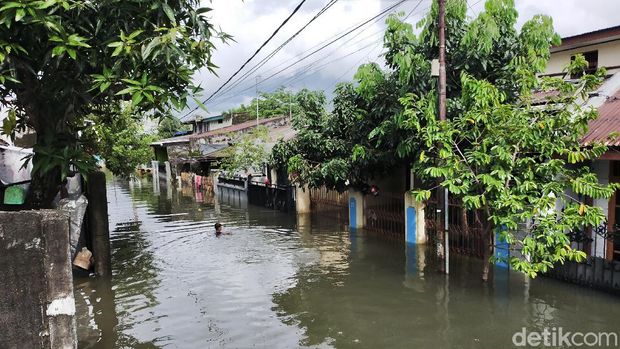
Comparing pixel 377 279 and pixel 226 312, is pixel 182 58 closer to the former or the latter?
pixel 226 312

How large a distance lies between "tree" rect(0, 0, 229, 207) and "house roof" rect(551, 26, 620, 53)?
12.1 m

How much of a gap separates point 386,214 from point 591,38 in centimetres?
790

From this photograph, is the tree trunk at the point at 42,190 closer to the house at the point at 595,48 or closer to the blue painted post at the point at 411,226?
the blue painted post at the point at 411,226

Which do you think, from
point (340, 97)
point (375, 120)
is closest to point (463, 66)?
point (375, 120)

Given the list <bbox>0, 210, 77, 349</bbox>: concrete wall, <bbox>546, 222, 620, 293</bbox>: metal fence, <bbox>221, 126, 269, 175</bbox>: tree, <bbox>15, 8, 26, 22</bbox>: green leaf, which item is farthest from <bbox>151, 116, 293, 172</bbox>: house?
<bbox>15, 8, 26, 22</bbox>: green leaf

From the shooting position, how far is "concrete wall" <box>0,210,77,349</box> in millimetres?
4453

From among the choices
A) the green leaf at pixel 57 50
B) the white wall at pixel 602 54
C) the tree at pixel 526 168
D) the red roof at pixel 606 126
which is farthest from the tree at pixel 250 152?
the green leaf at pixel 57 50

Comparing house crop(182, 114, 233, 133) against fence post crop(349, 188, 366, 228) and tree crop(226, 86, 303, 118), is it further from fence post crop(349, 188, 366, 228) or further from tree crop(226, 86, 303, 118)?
fence post crop(349, 188, 366, 228)

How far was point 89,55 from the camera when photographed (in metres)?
5.37

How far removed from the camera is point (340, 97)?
14219mm

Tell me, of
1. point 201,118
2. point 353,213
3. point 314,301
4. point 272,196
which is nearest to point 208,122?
point 201,118

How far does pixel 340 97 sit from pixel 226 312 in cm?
798

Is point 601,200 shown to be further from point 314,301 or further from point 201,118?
point 201,118

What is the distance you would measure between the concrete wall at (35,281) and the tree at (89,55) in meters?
1.24
